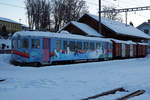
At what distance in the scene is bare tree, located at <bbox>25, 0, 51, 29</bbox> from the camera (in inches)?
1969

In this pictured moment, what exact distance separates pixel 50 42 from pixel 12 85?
9121 mm

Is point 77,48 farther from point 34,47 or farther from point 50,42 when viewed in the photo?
point 34,47

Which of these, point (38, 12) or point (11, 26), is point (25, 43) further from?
point (11, 26)

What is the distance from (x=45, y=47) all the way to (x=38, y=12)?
1349 inches

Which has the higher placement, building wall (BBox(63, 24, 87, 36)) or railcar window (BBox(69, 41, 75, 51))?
building wall (BBox(63, 24, 87, 36))

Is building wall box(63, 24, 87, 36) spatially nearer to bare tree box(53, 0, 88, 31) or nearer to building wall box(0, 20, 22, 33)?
bare tree box(53, 0, 88, 31)

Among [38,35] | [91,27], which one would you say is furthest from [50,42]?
[91,27]

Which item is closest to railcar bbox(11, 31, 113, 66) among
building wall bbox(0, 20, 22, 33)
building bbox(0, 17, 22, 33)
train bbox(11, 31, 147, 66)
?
train bbox(11, 31, 147, 66)

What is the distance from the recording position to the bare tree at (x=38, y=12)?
5000cm

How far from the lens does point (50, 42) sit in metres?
17.8

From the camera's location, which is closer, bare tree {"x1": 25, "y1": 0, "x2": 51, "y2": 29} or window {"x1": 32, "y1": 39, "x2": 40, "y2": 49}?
window {"x1": 32, "y1": 39, "x2": 40, "y2": 49}

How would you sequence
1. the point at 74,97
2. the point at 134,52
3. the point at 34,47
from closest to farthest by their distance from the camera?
the point at 74,97
the point at 34,47
the point at 134,52

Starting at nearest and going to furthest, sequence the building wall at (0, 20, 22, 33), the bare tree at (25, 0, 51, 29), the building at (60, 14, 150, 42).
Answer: the building at (60, 14, 150, 42) → the bare tree at (25, 0, 51, 29) → the building wall at (0, 20, 22, 33)

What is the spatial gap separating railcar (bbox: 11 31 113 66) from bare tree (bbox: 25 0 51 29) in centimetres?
3011
